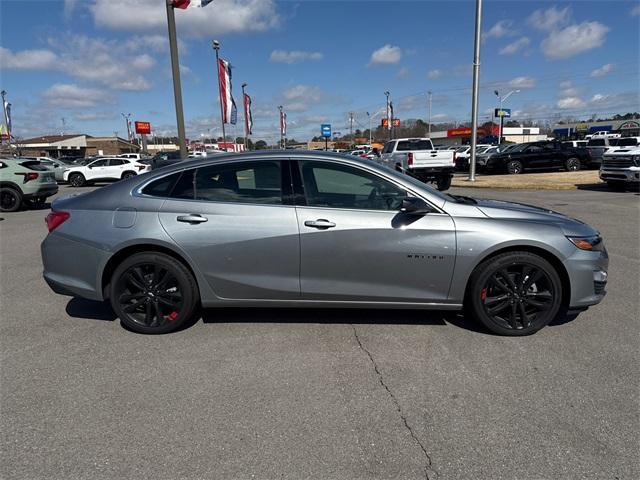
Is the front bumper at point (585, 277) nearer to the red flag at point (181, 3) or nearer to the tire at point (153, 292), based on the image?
the tire at point (153, 292)

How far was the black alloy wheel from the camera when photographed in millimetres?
24969

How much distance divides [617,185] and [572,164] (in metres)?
10.6

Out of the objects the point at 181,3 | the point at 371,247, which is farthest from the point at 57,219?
the point at 181,3

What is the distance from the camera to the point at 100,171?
23.6m

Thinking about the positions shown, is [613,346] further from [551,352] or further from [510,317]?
[510,317]

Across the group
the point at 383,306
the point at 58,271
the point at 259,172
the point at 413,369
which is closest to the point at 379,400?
the point at 413,369

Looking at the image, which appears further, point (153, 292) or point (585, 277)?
A: point (153, 292)

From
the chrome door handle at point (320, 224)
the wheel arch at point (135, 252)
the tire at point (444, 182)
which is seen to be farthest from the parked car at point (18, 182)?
the tire at point (444, 182)

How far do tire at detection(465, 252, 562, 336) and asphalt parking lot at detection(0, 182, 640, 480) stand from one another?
0.16 m

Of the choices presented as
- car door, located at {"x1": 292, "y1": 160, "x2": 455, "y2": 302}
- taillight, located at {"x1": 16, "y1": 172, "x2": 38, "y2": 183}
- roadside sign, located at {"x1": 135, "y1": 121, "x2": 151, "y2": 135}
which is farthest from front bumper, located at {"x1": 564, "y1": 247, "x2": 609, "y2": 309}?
roadside sign, located at {"x1": 135, "y1": 121, "x2": 151, "y2": 135}

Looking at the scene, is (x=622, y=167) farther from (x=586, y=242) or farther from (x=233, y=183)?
(x=233, y=183)

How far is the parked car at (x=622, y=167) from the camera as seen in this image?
14.2 meters

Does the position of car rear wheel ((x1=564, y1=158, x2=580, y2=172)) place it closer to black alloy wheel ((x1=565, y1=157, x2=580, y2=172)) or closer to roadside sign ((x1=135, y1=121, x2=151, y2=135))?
black alloy wheel ((x1=565, y1=157, x2=580, y2=172))

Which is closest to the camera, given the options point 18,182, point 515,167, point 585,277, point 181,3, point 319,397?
point 319,397
